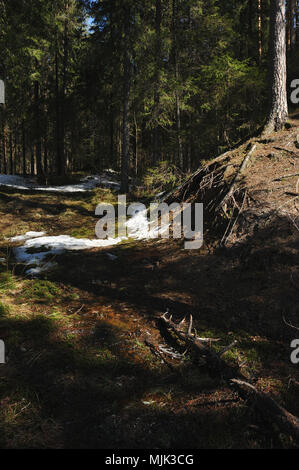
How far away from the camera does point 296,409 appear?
254 cm

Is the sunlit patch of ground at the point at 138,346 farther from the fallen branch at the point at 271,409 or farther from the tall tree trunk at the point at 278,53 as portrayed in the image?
the tall tree trunk at the point at 278,53

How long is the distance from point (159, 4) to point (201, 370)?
19.3m

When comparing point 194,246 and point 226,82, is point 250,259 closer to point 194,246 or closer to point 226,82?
point 194,246

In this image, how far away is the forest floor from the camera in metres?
2.35

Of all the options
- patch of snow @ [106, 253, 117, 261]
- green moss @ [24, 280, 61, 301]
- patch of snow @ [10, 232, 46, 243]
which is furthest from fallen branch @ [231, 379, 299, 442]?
patch of snow @ [10, 232, 46, 243]

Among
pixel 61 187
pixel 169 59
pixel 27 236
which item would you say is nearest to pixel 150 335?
pixel 27 236

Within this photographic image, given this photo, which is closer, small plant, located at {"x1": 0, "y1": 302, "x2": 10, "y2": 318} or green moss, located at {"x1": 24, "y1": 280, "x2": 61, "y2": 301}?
small plant, located at {"x1": 0, "y1": 302, "x2": 10, "y2": 318}

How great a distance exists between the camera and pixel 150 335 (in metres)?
3.81

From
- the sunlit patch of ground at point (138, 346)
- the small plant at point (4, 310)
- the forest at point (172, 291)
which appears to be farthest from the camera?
the small plant at point (4, 310)

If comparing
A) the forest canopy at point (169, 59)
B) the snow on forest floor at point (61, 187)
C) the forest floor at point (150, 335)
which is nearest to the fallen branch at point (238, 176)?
the forest floor at point (150, 335)

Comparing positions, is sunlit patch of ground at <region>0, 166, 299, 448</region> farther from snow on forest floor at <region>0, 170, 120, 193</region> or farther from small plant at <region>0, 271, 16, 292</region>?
snow on forest floor at <region>0, 170, 120, 193</region>

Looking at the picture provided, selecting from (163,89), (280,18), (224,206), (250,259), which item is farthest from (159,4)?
(250,259)

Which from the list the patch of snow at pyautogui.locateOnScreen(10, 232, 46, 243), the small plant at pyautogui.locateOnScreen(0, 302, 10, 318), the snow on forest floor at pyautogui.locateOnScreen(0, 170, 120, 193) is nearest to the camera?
the small plant at pyautogui.locateOnScreen(0, 302, 10, 318)

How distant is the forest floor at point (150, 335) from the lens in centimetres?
235
